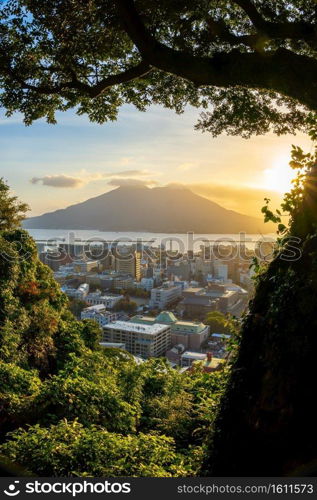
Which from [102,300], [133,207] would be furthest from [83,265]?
[133,207]

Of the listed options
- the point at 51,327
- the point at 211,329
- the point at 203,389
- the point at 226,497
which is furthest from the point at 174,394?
the point at 211,329

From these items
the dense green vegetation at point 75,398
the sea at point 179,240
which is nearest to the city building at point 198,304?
the sea at point 179,240

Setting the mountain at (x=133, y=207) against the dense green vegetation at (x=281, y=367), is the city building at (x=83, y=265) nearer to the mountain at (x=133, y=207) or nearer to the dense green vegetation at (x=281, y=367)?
the mountain at (x=133, y=207)

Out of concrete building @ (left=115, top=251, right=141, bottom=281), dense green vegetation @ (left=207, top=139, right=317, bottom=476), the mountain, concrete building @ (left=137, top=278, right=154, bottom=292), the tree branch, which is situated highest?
the mountain

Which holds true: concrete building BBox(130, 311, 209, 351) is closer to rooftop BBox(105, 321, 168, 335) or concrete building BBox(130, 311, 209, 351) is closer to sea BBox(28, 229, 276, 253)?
rooftop BBox(105, 321, 168, 335)

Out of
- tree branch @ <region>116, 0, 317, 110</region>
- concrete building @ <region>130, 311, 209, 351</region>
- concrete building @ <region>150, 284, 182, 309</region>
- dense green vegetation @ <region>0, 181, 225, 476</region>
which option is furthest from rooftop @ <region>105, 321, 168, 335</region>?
tree branch @ <region>116, 0, 317, 110</region>

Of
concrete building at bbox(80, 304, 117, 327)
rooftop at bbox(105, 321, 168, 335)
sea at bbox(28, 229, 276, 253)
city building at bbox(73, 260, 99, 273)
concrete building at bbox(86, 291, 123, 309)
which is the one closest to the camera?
sea at bbox(28, 229, 276, 253)
